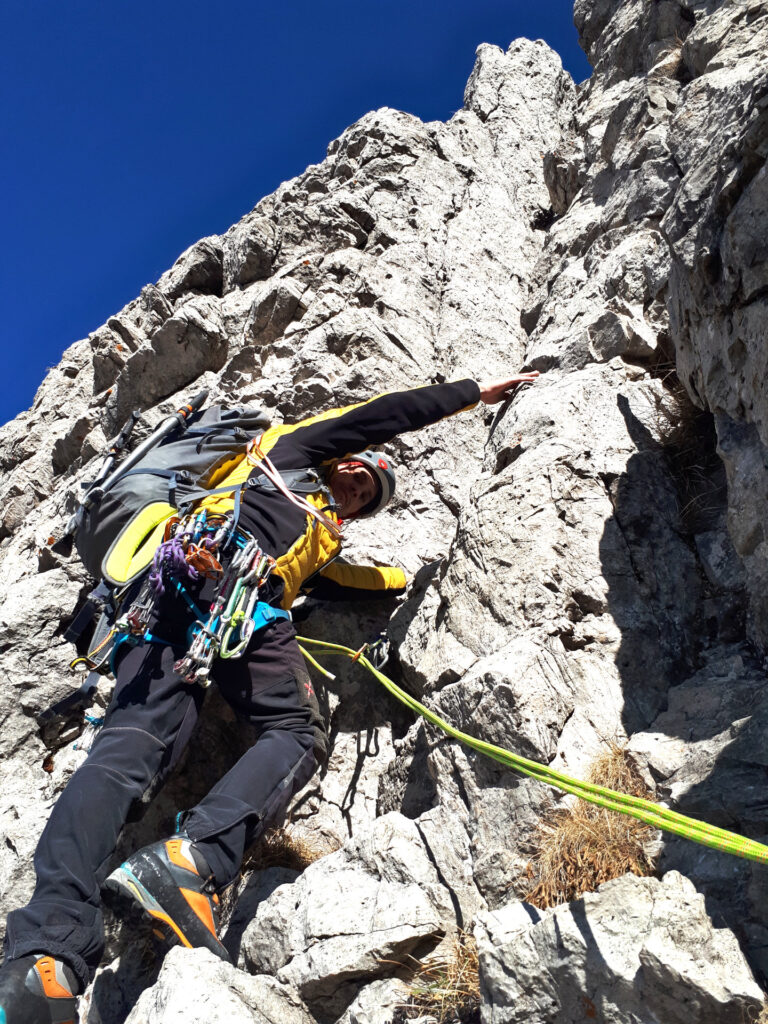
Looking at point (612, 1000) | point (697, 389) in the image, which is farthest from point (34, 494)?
point (612, 1000)

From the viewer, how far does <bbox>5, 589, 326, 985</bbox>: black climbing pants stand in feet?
10.9

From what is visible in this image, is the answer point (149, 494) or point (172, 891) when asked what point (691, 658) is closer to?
point (172, 891)

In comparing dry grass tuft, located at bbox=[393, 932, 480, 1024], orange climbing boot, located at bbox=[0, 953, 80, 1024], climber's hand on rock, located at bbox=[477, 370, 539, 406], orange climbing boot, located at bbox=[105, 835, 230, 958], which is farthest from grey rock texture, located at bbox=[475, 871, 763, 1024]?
climber's hand on rock, located at bbox=[477, 370, 539, 406]

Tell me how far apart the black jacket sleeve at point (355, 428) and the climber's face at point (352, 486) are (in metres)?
0.41

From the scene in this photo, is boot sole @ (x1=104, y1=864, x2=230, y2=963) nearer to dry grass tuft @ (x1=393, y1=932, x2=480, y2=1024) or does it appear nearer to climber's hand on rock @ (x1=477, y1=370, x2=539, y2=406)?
dry grass tuft @ (x1=393, y1=932, x2=480, y2=1024)

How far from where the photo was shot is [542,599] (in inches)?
178

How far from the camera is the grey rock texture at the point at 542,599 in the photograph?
308 cm

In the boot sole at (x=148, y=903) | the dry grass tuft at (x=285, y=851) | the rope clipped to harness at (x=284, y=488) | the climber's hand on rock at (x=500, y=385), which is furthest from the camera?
the climber's hand on rock at (x=500, y=385)

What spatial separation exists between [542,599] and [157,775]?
2411mm

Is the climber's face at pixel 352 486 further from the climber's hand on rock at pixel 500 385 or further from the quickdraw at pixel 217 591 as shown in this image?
the quickdraw at pixel 217 591

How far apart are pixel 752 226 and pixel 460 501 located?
3.40m

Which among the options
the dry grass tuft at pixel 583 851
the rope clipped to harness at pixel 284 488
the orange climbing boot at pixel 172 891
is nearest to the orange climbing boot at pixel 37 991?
the orange climbing boot at pixel 172 891

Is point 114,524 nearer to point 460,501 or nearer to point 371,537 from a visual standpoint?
point 371,537

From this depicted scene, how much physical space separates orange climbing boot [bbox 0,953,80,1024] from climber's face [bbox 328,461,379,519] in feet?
11.0
